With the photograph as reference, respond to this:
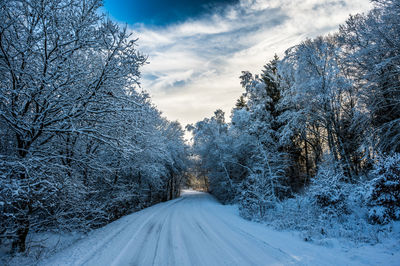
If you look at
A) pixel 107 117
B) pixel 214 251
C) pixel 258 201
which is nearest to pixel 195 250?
pixel 214 251

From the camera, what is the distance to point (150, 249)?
5.56 metres

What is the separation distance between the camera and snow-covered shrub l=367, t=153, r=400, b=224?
6.36 metres

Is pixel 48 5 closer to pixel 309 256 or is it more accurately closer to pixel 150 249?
pixel 150 249

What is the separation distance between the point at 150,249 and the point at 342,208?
7.96m

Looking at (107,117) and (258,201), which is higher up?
(107,117)

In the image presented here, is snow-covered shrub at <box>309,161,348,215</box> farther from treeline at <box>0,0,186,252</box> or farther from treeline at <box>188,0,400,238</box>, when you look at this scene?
treeline at <box>0,0,186,252</box>

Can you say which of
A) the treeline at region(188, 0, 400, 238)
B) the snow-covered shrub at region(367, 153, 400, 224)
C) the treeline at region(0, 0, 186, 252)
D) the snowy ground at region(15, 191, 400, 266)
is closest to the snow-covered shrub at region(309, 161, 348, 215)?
the treeline at region(188, 0, 400, 238)

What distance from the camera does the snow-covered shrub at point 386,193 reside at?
6.36 meters

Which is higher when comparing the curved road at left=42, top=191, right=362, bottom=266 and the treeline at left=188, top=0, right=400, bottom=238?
the treeline at left=188, top=0, right=400, bottom=238

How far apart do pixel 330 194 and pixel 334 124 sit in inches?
273

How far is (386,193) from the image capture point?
6598mm

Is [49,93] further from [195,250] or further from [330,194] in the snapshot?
[330,194]

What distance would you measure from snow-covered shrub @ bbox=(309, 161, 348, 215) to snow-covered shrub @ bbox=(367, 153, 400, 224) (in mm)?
1175

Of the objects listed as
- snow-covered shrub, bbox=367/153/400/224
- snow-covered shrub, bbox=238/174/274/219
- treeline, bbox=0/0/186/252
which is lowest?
snow-covered shrub, bbox=238/174/274/219
